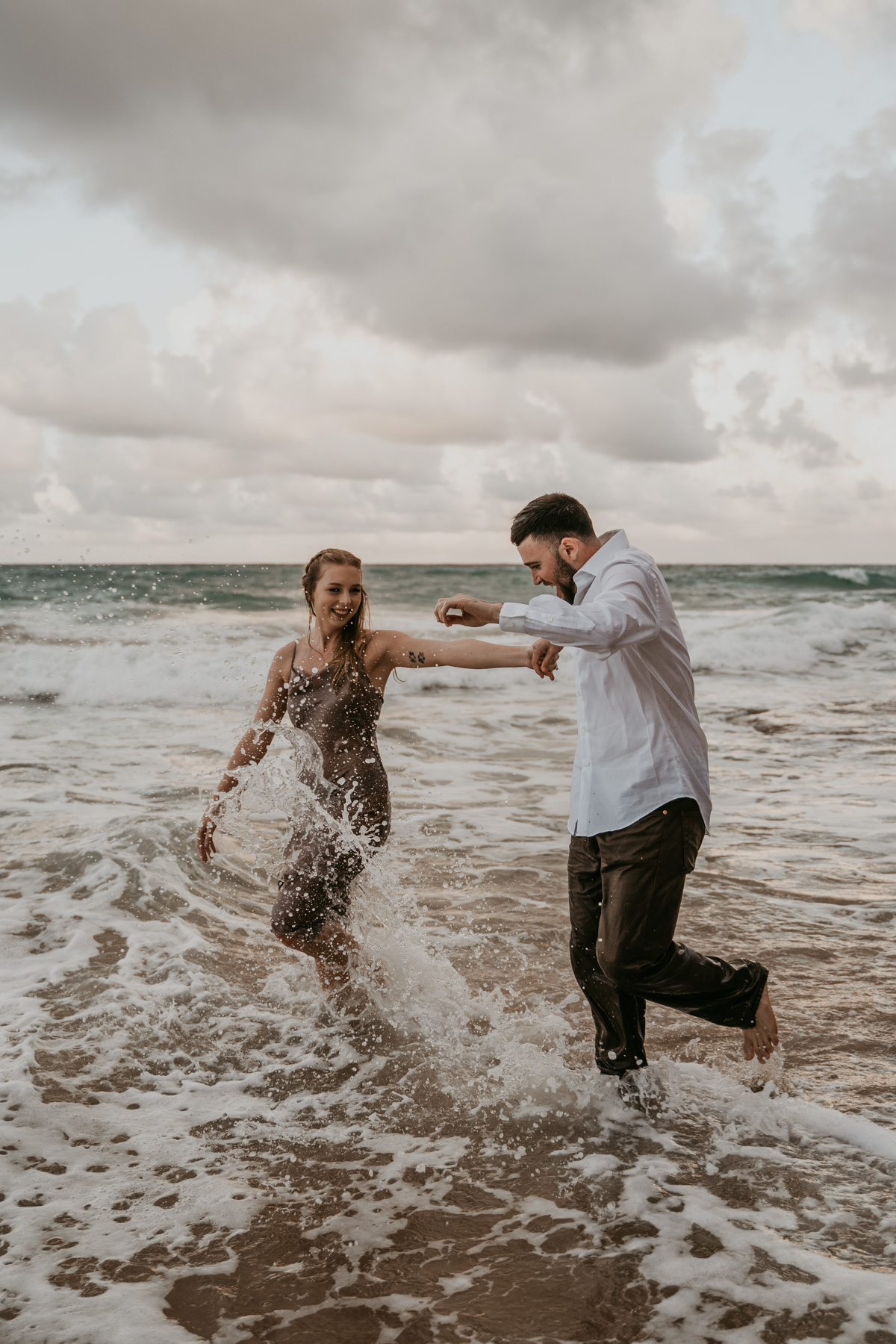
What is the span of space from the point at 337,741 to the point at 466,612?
4.04 feet

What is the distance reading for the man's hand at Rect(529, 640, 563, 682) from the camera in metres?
3.55

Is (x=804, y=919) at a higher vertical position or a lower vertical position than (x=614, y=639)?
lower

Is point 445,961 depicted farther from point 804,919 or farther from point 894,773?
point 894,773

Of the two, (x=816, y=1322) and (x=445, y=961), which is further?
(x=445, y=961)

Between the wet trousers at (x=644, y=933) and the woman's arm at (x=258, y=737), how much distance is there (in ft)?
5.63

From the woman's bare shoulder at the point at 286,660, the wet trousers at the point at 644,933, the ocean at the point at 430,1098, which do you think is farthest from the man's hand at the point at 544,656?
the ocean at the point at 430,1098

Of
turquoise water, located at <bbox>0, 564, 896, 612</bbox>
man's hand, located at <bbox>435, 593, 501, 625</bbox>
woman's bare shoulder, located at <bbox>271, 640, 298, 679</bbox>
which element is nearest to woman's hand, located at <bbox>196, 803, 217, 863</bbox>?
woman's bare shoulder, located at <bbox>271, 640, 298, 679</bbox>

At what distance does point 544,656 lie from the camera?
11.8 feet

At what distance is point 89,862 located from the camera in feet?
21.0

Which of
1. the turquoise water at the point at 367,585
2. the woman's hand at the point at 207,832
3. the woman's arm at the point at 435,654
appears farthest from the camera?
the turquoise water at the point at 367,585

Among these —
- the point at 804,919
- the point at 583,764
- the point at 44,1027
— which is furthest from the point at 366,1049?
the point at 804,919

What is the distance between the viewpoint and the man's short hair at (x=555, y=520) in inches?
135

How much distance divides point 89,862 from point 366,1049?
3.09 metres

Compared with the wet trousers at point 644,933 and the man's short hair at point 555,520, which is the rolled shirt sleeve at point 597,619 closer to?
the man's short hair at point 555,520
